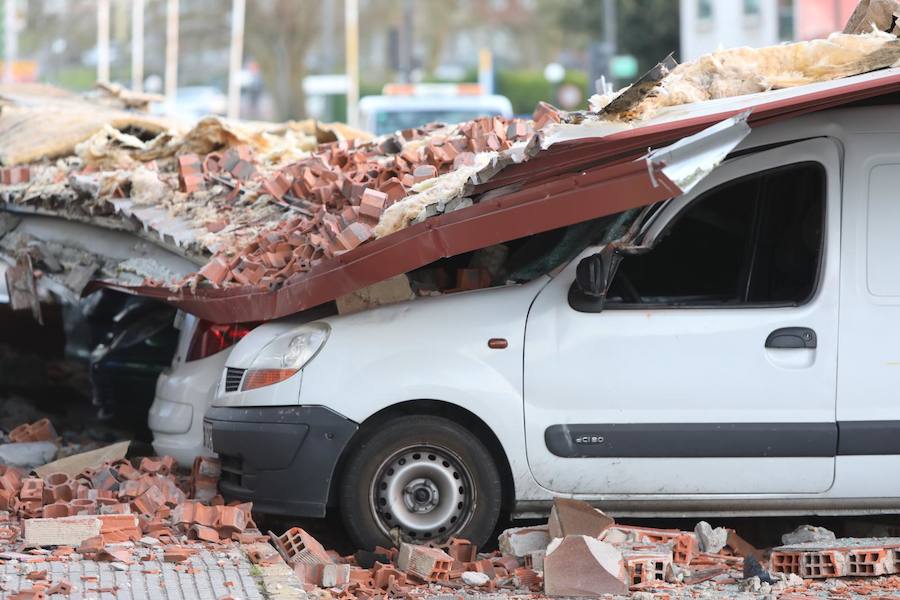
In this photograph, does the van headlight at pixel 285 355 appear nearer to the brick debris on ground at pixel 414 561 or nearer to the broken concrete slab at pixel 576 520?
the brick debris on ground at pixel 414 561

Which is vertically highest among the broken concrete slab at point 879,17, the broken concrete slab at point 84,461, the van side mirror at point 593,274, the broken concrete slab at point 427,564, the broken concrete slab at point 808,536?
the broken concrete slab at point 879,17

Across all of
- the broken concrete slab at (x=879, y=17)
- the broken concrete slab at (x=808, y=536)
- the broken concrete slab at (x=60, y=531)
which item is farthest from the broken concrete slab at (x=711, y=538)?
the broken concrete slab at (x=60, y=531)

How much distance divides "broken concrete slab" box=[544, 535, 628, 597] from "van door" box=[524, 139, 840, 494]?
0.51m

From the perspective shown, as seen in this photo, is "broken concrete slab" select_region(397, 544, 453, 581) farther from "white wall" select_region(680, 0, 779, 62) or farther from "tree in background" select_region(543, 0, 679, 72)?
"white wall" select_region(680, 0, 779, 62)

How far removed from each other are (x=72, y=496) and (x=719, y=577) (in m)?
2.98

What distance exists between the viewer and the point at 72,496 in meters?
6.59

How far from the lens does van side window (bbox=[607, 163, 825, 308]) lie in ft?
20.0

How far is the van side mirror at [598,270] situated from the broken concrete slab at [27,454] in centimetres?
371

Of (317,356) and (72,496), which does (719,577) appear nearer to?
(317,356)

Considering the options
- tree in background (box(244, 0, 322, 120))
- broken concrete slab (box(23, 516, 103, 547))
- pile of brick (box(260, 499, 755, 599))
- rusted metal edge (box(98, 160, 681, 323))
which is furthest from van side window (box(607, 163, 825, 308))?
tree in background (box(244, 0, 322, 120))

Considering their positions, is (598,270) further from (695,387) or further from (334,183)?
(334,183)

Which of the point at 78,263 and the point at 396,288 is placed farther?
the point at 78,263

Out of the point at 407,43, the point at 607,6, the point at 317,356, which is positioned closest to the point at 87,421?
the point at 317,356

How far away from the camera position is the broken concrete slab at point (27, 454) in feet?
26.2
